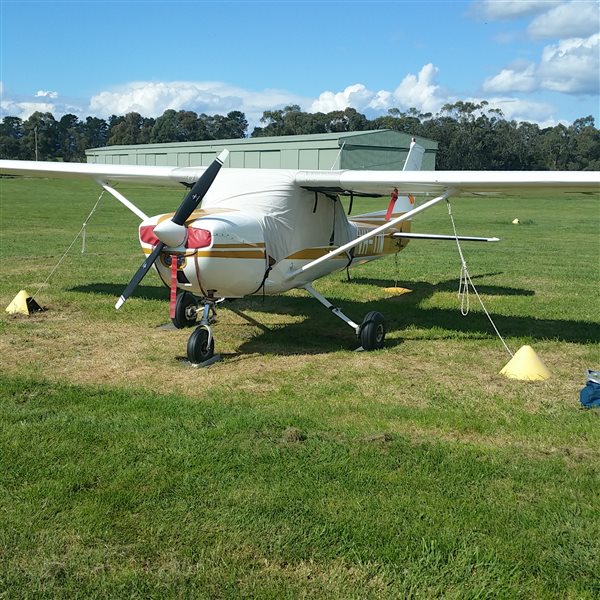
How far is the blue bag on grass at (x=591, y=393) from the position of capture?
6.45 meters

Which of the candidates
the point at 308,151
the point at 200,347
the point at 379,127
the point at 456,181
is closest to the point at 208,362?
the point at 200,347

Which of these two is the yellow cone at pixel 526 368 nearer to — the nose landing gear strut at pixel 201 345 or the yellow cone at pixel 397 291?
the nose landing gear strut at pixel 201 345

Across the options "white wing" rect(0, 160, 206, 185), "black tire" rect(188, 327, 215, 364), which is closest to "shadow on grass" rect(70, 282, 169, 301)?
"white wing" rect(0, 160, 206, 185)

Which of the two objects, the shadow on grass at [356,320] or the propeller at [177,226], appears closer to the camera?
the propeller at [177,226]

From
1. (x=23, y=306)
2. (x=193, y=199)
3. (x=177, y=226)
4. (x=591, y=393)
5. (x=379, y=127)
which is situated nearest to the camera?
(x=591, y=393)

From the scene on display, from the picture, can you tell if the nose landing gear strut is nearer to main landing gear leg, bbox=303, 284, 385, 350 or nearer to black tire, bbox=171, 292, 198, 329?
black tire, bbox=171, 292, 198, 329

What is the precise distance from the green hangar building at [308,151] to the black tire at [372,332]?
46201 mm

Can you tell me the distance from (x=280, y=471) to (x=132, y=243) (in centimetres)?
1652

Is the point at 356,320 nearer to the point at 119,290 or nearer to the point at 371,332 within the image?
the point at 371,332

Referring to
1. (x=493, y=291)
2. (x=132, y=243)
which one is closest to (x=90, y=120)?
(x=132, y=243)

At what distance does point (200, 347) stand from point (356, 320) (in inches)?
145

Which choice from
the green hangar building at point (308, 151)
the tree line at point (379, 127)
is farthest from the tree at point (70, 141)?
the green hangar building at point (308, 151)

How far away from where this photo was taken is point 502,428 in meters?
5.90

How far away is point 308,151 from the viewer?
58406mm
